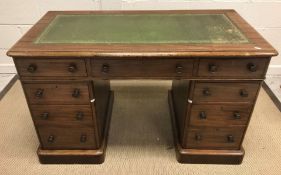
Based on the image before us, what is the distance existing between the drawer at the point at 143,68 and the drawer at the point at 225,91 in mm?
122

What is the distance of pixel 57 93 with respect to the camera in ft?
4.11

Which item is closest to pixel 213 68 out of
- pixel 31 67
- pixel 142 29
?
pixel 142 29

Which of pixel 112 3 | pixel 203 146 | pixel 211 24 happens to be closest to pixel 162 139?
pixel 203 146

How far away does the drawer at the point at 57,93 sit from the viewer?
122 centimetres

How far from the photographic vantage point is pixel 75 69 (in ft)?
3.81

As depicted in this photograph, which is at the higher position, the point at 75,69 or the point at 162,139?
the point at 75,69

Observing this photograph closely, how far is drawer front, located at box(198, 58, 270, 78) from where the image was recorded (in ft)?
3.70

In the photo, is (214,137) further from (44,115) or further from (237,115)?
(44,115)

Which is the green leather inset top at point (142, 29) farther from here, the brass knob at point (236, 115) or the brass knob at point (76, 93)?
the brass knob at point (236, 115)

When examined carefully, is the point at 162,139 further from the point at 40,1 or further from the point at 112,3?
the point at 40,1

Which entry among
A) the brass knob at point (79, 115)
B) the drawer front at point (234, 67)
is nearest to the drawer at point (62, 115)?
the brass knob at point (79, 115)

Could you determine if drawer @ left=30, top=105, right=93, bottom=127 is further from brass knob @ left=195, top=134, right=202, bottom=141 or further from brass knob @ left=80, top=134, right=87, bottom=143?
brass knob @ left=195, top=134, right=202, bottom=141

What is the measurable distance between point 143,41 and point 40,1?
3.96 feet

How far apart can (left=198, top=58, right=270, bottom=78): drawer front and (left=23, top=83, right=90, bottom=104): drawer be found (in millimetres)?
577
